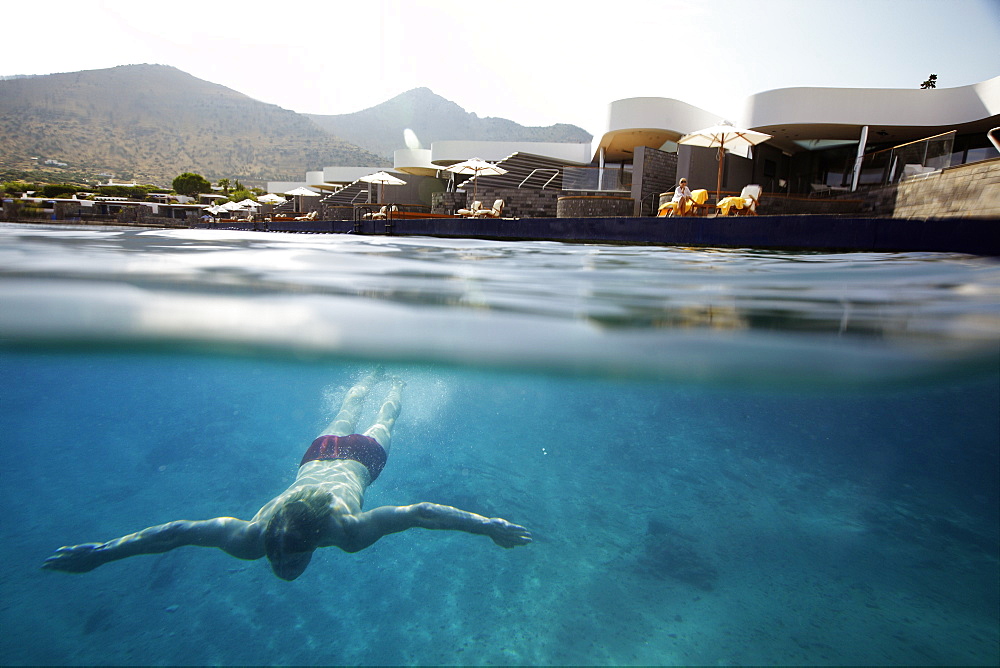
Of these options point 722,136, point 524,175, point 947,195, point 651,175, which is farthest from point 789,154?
point 947,195

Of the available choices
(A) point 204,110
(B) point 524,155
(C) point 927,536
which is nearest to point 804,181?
(B) point 524,155

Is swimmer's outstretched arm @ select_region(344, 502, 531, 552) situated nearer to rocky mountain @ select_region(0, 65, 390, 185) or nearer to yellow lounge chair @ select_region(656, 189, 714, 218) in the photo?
yellow lounge chair @ select_region(656, 189, 714, 218)

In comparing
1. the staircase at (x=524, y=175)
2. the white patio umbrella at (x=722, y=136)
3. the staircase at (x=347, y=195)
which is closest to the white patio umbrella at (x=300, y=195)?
the staircase at (x=347, y=195)

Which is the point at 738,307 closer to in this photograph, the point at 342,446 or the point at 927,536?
the point at 927,536

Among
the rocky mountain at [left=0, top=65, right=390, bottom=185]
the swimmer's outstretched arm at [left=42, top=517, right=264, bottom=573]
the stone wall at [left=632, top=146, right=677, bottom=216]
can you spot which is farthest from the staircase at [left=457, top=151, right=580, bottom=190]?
the rocky mountain at [left=0, top=65, right=390, bottom=185]

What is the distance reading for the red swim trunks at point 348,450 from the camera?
3.89 metres

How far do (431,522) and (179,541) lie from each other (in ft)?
4.57

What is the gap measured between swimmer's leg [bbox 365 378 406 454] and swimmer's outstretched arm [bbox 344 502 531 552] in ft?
4.33

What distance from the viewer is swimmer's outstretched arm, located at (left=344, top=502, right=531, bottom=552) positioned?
10.1 ft

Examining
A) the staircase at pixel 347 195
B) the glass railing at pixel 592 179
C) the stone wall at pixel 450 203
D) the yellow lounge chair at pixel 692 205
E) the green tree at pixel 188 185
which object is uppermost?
the green tree at pixel 188 185

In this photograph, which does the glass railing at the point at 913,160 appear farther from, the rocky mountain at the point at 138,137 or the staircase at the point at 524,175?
the rocky mountain at the point at 138,137

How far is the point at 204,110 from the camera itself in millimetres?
196250

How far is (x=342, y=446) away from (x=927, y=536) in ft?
16.0

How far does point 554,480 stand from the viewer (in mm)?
6348
